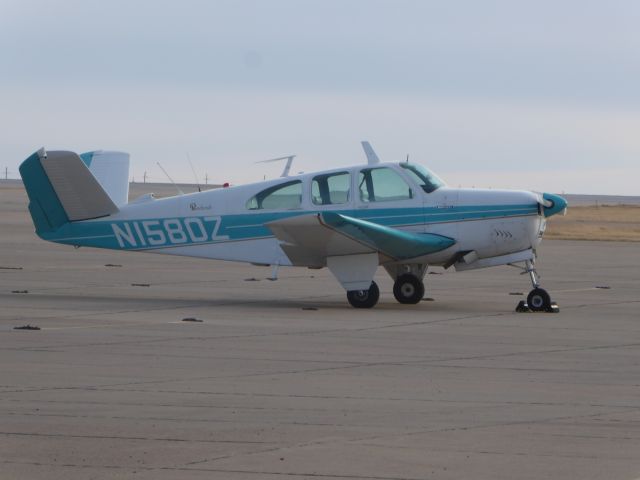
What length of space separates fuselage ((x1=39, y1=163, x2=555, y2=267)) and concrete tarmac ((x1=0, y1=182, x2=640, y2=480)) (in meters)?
0.89

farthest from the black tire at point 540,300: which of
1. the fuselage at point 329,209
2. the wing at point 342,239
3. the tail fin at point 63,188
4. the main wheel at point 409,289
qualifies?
the tail fin at point 63,188

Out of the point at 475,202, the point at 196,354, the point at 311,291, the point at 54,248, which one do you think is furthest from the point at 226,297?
the point at 54,248

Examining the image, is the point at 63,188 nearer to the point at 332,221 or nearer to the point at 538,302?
the point at 332,221

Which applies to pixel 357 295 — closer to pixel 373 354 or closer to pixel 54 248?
pixel 373 354

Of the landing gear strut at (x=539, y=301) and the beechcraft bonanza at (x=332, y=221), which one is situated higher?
the beechcraft bonanza at (x=332, y=221)

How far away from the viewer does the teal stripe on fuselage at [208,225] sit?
18062 mm

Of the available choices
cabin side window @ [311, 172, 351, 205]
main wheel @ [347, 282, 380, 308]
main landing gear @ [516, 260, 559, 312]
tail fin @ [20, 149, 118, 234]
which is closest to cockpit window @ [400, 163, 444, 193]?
cabin side window @ [311, 172, 351, 205]

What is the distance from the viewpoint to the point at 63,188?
19.1 m

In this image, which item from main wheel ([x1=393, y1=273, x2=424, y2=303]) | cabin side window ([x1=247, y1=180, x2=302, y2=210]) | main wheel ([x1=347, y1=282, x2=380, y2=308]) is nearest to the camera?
main wheel ([x1=347, y1=282, x2=380, y2=308])

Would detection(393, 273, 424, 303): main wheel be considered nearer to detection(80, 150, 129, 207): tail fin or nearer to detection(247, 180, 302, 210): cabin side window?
detection(247, 180, 302, 210): cabin side window

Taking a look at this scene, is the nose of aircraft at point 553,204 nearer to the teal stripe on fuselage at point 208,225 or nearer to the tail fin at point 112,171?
the teal stripe on fuselage at point 208,225

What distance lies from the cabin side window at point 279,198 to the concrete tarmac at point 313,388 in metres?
1.47

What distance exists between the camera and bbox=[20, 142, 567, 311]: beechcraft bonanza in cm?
1762

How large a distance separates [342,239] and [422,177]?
1833 millimetres
